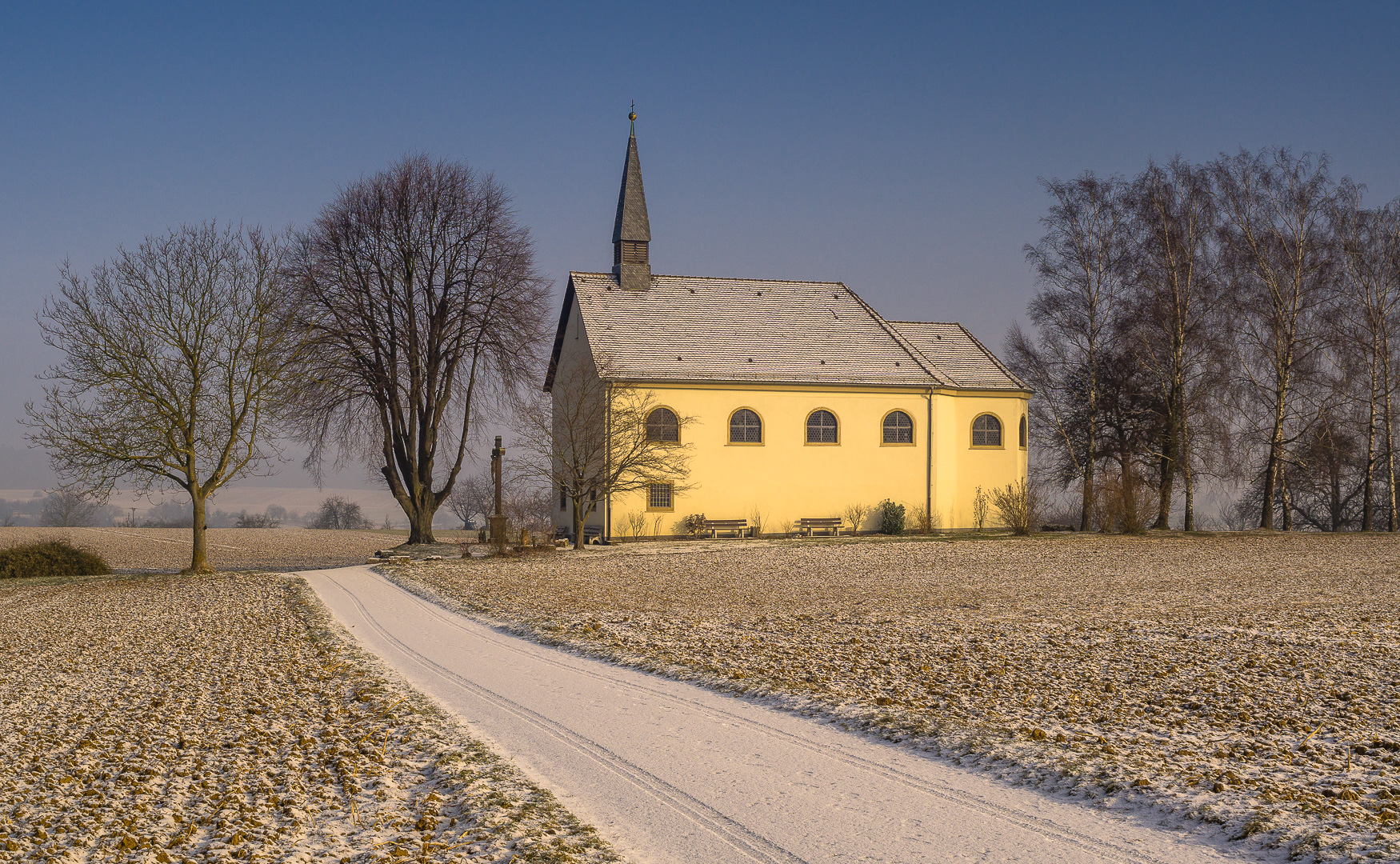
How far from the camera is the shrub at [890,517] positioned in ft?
89.0

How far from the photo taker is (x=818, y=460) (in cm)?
2730

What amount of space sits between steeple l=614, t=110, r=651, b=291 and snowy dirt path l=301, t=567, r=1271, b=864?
21829 millimetres

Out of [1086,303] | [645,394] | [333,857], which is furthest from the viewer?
[1086,303]

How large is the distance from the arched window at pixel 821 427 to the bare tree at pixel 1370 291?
50.9 ft

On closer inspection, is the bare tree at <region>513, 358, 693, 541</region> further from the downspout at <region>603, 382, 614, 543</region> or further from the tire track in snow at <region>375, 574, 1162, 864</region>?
the tire track in snow at <region>375, 574, 1162, 864</region>

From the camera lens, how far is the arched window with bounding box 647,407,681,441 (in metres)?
26.1

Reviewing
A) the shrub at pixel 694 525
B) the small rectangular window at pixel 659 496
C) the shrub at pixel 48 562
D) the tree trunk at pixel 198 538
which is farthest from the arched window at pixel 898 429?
the shrub at pixel 48 562

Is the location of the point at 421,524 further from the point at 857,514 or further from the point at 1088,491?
the point at 1088,491

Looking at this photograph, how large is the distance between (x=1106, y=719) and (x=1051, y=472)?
27.2m

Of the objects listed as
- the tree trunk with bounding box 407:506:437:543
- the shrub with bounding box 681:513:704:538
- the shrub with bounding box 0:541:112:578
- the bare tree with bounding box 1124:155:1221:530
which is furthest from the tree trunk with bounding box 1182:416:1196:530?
the shrub with bounding box 0:541:112:578

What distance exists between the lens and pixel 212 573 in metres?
20.8

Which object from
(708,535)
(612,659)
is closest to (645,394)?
(708,535)

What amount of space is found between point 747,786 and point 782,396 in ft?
72.6

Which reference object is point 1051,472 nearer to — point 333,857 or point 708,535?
point 708,535
